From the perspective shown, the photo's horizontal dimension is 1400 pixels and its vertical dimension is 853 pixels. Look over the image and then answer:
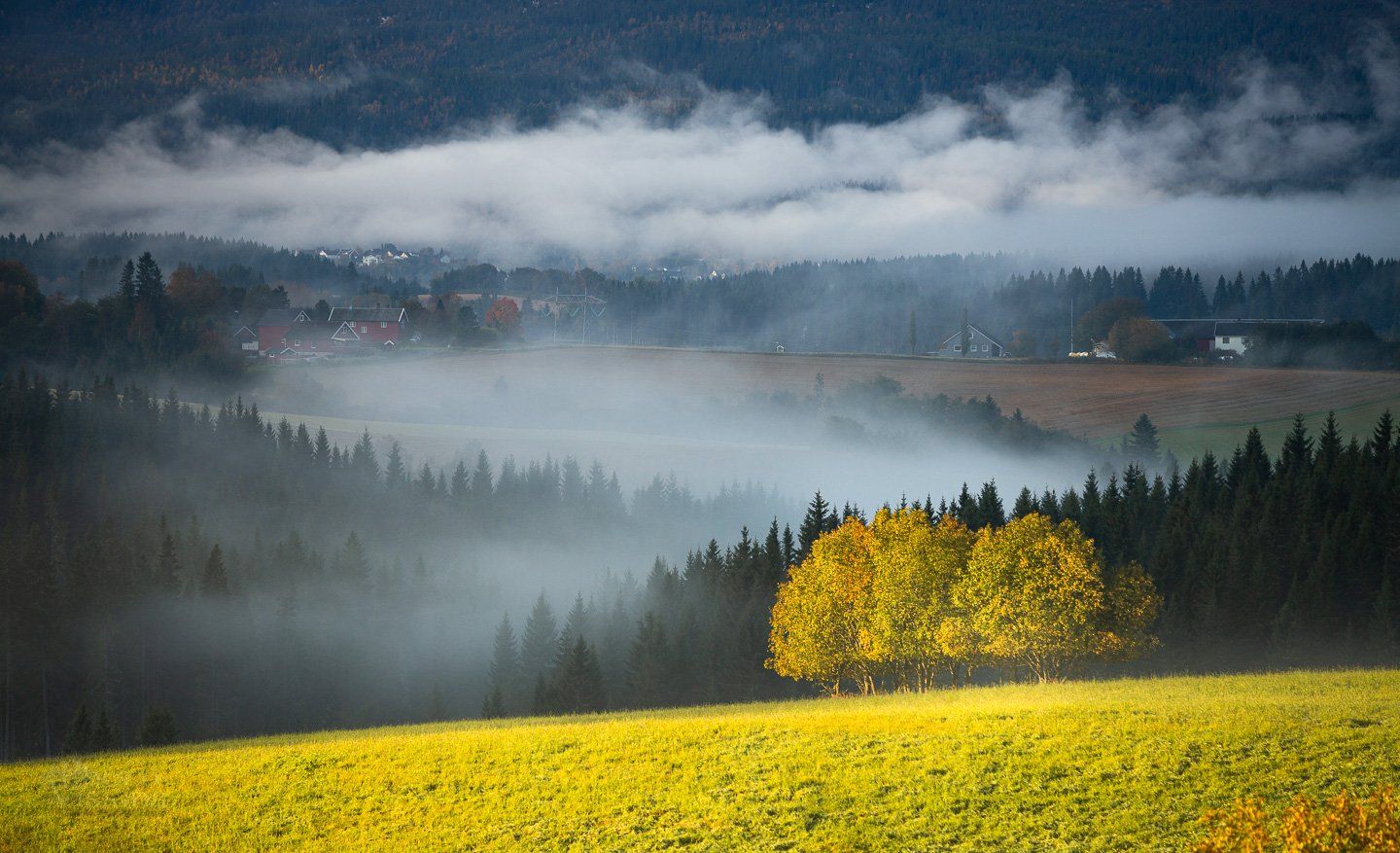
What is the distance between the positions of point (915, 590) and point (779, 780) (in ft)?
105

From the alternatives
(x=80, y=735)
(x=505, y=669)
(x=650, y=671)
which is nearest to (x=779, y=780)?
(x=650, y=671)

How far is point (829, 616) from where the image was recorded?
73375mm

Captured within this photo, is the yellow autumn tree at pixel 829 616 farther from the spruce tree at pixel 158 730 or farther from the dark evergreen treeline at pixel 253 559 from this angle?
the dark evergreen treeline at pixel 253 559

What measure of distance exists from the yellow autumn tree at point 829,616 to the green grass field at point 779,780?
2324 centimetres

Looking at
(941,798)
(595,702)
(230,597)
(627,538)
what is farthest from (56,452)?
(941,798)

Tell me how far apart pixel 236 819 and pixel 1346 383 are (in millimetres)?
191750

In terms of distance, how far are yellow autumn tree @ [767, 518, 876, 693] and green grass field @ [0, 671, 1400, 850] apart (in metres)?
23.2

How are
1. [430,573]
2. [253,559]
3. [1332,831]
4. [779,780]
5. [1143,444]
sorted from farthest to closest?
[1143,444], [430,573], [253,559], [779,780], [1332,831]

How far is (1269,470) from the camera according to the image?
136 m

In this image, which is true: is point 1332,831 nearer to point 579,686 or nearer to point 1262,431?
point 579,686

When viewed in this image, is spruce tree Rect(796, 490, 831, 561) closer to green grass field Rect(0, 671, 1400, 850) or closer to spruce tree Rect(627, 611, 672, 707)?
spruce tree Rect(627, 611, 672, 707)

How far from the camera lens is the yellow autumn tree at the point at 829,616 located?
7275 cm

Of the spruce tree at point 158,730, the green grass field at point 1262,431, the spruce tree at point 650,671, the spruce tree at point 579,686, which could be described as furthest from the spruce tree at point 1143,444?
the spruce tree at point 158,730

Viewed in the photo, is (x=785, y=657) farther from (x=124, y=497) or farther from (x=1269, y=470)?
(x=124, y=497)
